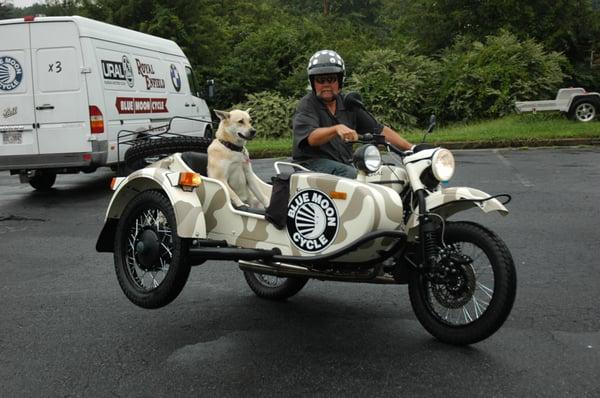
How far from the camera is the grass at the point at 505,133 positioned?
16.2 m

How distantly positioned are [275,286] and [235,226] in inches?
34.2

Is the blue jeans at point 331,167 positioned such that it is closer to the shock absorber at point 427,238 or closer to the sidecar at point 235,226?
the sidecar at point 235,226

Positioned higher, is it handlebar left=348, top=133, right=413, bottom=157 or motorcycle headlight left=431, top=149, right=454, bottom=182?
handlebar left=348, top=133, right=413, bottom=157

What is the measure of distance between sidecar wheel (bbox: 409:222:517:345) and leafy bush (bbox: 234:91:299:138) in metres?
16.8

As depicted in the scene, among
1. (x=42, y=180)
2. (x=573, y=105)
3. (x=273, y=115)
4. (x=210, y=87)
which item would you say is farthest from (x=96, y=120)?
(x=573, y=105)

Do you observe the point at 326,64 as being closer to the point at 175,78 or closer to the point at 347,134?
the point at 347,134

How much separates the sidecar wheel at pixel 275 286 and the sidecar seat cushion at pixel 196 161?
2.78 feet

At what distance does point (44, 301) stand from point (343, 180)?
9.16ft

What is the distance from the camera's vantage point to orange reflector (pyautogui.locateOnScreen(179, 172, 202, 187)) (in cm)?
464

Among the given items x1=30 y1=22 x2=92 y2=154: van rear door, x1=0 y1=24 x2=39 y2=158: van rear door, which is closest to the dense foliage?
x1=30 y1=22 x2=92 y2=154: van rear door

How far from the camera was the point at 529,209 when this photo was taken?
873 centimetres

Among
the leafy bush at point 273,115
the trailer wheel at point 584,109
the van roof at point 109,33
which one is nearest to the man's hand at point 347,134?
the van roof at point 109,33

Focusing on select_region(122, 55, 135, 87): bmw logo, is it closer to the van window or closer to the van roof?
the van roof

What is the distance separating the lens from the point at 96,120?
454 inches
